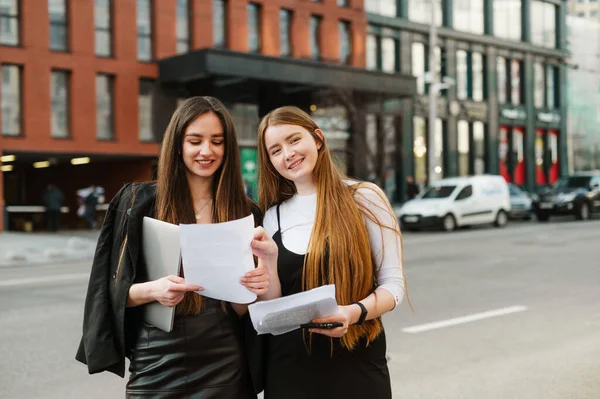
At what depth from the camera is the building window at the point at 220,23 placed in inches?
1257

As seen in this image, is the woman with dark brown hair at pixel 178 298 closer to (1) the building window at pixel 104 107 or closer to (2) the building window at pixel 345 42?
(1) the building window at pixel 104 107

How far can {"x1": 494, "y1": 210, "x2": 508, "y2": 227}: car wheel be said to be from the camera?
2677cm

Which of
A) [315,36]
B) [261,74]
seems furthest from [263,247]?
[315,36]

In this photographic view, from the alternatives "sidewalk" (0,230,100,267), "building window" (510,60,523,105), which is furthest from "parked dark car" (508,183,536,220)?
"building window" (510,60,523,105)

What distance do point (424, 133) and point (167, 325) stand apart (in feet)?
136

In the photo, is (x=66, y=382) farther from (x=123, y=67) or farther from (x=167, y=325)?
(x=123, y=67)

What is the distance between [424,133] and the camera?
141 ft

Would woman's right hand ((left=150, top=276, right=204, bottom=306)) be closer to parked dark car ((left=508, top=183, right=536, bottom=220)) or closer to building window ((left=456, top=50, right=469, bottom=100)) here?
parked dark car ((left=508, top=183, right=536, bottom=220))

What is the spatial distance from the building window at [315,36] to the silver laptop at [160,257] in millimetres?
33558

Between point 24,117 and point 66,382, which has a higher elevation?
point 24,117

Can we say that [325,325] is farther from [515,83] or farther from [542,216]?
[515,83]

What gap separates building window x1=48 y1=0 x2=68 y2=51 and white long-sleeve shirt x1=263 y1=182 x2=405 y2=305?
2717cm

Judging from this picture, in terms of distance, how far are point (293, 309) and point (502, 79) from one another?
48.9 meters

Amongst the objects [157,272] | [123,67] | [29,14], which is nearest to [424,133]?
[123,67]
